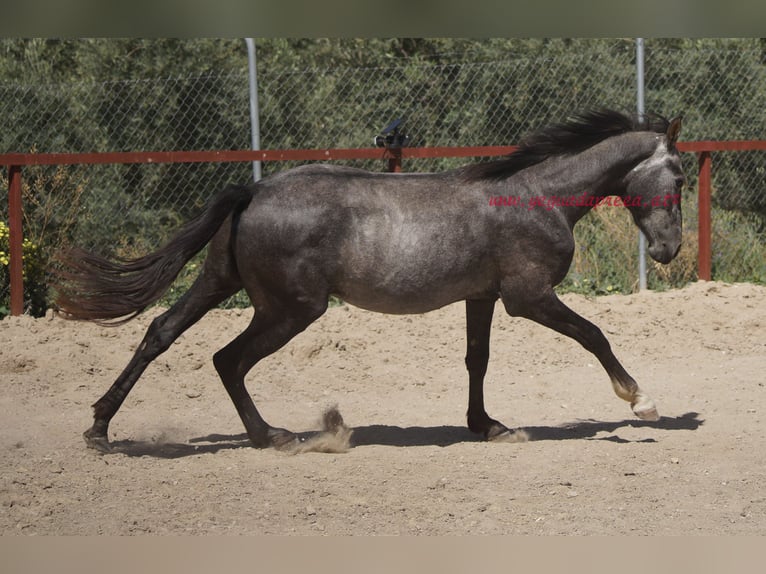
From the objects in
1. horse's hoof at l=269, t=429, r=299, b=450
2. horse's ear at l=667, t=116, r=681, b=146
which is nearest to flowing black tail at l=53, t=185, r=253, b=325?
horse's hoof at l=269, t=429, r=299, b=450

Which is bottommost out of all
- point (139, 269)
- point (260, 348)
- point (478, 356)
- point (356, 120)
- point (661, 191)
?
point (478, 356)

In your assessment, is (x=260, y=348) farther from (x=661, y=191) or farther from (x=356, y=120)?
(x=356, y=120)

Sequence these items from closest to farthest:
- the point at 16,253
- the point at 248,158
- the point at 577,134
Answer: the point at 577,134, the point at 16,253, the point at 248,158

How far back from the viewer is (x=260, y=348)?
540 cm

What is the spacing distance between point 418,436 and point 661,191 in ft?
6.62

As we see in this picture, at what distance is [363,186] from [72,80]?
7.10 metres

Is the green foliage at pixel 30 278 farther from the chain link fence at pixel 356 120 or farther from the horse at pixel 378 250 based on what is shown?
the horse at pixel 378 250

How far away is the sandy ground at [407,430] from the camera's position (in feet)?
13.5

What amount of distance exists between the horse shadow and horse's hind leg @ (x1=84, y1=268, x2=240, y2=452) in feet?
0.53

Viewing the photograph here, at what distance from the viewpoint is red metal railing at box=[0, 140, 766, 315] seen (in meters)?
8.60

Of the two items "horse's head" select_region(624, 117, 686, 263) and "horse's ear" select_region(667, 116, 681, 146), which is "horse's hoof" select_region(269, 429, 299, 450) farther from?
"horse's ear" select_region(667, 116, 681, 146)

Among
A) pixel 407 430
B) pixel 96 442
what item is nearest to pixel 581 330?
pixel 407 430

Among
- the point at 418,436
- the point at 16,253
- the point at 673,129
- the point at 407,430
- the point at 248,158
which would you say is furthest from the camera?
the point at 248,158

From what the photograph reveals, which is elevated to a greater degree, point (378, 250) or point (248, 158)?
point (248, 158)
